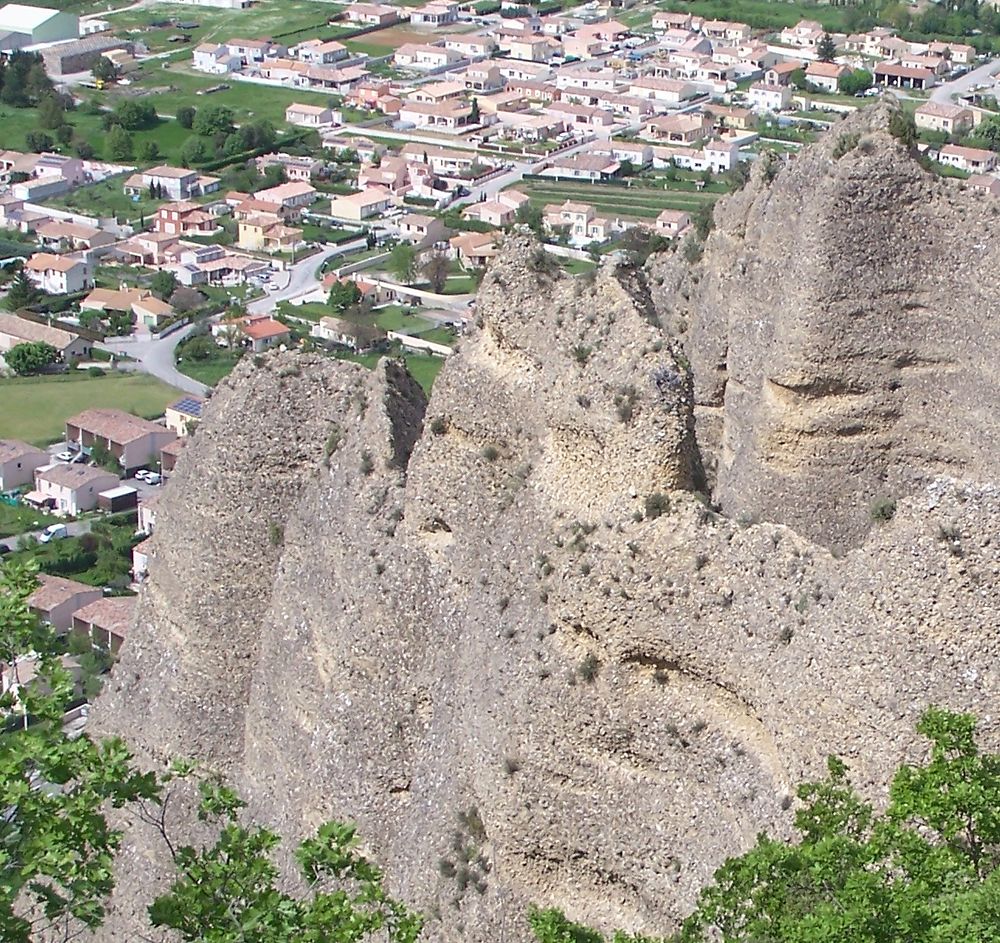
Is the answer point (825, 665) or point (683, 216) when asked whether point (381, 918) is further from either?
point (683, 216)

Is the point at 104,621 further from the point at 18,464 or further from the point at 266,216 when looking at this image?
the point at 266,216

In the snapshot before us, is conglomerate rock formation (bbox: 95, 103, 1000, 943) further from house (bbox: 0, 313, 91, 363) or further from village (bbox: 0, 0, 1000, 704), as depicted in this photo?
house (bbox: 0, 313, 91, 363)

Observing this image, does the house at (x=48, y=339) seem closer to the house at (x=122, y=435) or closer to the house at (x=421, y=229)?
the house at (x=122, y=435)

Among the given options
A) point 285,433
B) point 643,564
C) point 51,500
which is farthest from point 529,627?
point 51,500

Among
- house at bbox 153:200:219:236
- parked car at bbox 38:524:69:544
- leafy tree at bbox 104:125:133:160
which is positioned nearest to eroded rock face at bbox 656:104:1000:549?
parked car at bbox 38:524:69:544

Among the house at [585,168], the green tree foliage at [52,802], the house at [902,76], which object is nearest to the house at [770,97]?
the house at [902,76]

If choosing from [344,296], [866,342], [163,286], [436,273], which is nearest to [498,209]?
[436,273]
